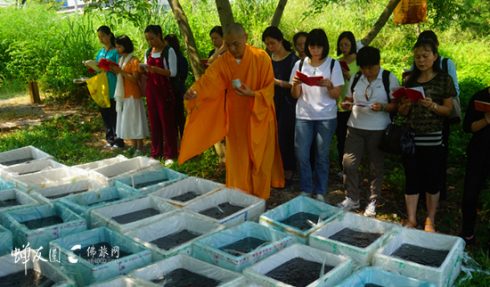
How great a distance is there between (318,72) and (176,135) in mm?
2346

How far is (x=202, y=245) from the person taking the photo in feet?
9.92

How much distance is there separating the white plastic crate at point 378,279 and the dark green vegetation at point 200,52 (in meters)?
0.66

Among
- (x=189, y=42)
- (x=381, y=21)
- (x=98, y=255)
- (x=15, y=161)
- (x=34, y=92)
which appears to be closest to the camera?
(x=98, y=255)

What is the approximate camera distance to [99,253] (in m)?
3.16

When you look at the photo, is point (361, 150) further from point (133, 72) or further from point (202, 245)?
point (133, 72)

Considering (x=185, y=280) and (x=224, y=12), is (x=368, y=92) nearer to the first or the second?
(x=224, y=12)

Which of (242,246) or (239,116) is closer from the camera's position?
(242,246)

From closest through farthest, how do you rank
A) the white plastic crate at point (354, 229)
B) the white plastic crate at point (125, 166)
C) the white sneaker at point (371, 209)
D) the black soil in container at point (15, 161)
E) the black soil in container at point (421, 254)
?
the white plastic crate at point (354, 229), the black soil in container at point (421, 254), the white sneaker at point (371, 209), the white plastic crate at point (125, 166), the black soil in container at point (15, 161)

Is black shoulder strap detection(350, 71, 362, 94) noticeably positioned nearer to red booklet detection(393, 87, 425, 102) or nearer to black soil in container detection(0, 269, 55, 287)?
red booklet detection(393, 87, 425, 102)

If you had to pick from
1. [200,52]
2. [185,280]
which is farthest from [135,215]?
[200,52]

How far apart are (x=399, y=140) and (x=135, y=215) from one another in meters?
2.10

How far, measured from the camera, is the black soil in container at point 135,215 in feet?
12.2

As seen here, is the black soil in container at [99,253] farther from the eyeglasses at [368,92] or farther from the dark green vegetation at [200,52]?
the eyeglasses at [368,92]

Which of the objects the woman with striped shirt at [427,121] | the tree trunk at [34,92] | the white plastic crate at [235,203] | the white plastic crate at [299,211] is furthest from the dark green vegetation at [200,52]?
the white plastic crate at [299,211]
